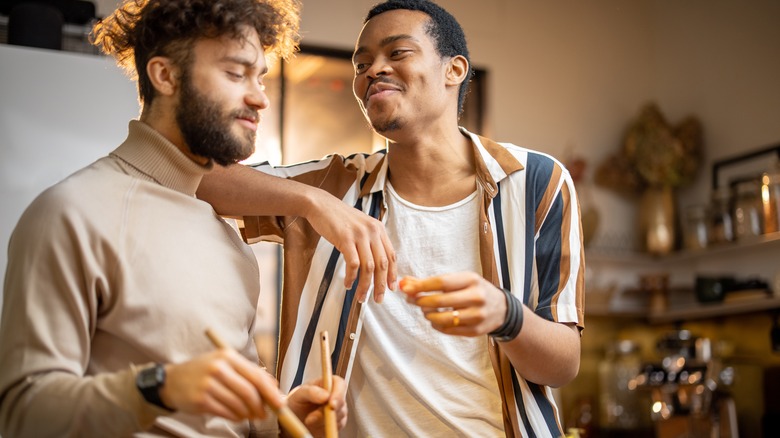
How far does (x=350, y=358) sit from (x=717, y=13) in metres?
3.47

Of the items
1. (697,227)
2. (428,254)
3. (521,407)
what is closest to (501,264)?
(428,254)

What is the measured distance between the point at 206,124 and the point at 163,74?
108 millimetres

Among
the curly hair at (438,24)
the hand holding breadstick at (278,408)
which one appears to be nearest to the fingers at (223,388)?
the hand holding breadstick at (278,408)

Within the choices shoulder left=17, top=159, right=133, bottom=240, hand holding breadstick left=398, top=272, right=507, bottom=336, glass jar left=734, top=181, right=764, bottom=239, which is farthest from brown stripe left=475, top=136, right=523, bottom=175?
glass jar left=734, top=181, right=764, bottom=239

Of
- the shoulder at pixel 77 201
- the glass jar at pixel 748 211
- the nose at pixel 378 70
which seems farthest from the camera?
the glass jar at pixel 748 211

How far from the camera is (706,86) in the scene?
4465 millimetres

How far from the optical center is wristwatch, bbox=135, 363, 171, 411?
101 cm

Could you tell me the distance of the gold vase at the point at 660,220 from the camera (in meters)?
4.40

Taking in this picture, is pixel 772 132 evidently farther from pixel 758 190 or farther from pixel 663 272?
pixel 663 272

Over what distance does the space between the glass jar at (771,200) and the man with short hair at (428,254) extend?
2.36 metres

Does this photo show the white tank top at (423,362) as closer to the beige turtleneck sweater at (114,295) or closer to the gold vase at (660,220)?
the beige turtleneck sweater at (114,295)

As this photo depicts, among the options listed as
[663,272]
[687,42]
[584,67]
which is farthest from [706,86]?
[663,272]

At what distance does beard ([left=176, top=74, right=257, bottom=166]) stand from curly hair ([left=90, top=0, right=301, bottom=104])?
0.18 ft

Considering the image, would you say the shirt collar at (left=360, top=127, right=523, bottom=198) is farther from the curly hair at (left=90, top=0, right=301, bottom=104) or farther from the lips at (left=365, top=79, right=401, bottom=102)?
the curly hair at (left=90, top=0, right=301, bottom=104)
